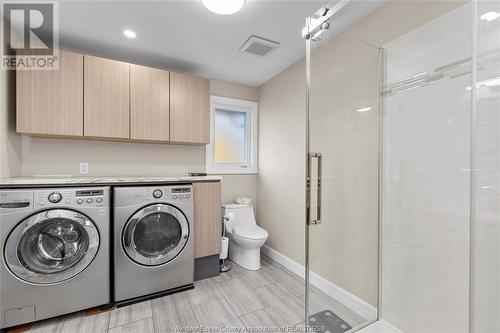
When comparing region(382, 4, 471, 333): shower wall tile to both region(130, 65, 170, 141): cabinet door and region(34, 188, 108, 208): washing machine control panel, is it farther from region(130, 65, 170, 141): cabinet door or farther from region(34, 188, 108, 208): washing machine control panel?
region(34, 188, 108, 208): washing machine control panel

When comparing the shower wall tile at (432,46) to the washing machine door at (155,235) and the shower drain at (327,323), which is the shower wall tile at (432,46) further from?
the washing machine door at (155,235)

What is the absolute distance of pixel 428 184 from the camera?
4.50 ft

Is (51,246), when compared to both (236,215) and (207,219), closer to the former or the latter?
(207,219)

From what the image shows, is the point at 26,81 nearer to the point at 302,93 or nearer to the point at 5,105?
the point at 5,105

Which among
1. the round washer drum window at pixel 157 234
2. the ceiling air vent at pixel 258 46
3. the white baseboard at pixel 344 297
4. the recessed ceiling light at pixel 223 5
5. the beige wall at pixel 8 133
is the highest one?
the ceiling air vent at pixel 258 46

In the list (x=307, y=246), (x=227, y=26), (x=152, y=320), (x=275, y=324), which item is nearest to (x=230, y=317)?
(x=275, y=324)

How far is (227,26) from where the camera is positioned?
192 centimetres

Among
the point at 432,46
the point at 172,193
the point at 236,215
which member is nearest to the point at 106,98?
the point at 172,193

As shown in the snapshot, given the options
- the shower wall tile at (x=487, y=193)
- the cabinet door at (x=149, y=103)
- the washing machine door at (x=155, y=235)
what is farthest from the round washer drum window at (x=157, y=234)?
the shower wall tile at (x=487, y=193)

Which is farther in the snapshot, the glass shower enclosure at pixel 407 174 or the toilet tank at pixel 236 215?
the toilet tank at pixel 236 215

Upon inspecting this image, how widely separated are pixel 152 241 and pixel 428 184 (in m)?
2.19

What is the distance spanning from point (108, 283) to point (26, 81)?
189cm

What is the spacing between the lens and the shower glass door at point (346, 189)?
1.63 meters

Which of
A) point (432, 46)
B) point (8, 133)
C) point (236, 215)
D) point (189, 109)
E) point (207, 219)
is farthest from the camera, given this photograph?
point (236, 215)
